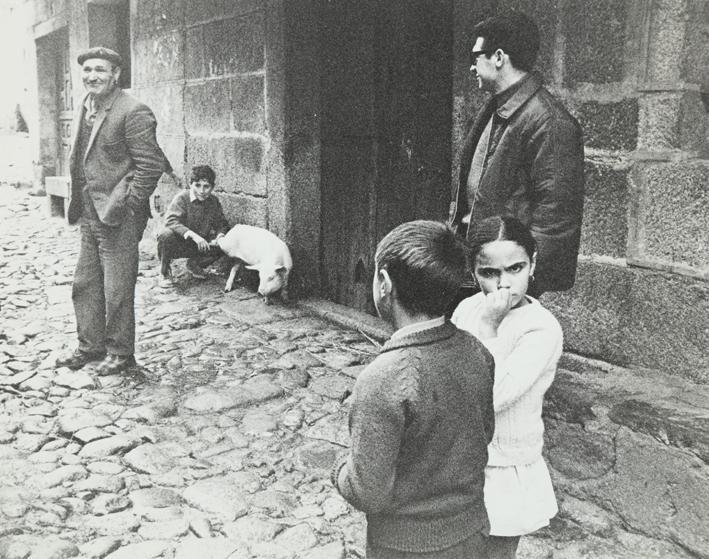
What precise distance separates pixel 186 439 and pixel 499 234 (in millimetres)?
2263

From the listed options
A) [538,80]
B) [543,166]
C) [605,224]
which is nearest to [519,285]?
[543,166]

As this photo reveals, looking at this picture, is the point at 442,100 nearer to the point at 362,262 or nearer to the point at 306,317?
the point at 362,262

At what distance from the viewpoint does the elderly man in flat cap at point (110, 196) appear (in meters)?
4.66

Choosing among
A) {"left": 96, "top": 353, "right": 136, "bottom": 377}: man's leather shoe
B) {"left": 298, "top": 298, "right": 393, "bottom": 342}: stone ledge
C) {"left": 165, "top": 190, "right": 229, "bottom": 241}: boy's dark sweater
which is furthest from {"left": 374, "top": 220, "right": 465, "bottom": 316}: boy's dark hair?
{"left": 165, "top": 190, "right": 229, "bottom": 241}: boy's dark sweater

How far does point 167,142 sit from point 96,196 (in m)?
3.81

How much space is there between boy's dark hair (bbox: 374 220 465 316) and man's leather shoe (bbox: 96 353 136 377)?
343 centimetres

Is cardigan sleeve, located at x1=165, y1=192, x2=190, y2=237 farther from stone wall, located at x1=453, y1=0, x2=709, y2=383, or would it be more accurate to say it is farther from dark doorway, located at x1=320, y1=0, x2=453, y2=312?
stone wall, located at x1=453, y1=0, x2=709, y2=383

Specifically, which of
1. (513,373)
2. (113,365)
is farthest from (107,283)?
(513,373)

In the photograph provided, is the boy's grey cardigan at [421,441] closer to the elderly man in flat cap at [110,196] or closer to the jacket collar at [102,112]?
the elderly man in flat cap at [110,196]

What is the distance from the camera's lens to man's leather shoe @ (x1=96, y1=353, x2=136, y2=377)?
186 inches

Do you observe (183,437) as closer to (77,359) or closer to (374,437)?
(77,359)

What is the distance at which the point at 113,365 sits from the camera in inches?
186

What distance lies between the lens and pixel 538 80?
2.90 meters

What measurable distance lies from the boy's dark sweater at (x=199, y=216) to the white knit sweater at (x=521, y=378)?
5168 millimetres
